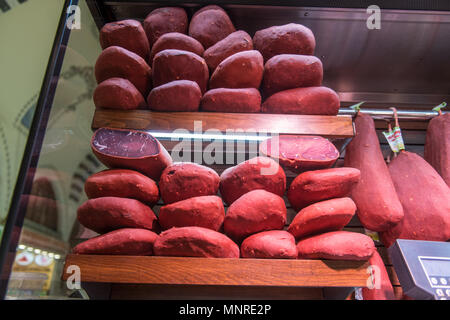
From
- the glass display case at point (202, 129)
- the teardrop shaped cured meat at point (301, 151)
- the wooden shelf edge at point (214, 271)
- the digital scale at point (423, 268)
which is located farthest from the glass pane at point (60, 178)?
the digital scale at point (423, 268)

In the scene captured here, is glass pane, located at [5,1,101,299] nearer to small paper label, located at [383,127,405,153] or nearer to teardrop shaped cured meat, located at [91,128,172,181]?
teardrop shaped cured meat, located at [91,128,172,181]

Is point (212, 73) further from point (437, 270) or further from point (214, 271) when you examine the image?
point (437, 270)

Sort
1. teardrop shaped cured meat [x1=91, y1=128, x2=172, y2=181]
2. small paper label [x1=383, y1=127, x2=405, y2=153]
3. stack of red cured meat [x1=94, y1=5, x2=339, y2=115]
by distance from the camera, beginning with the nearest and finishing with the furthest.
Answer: teardrop shaped cured meat [x1=91, y1=128, x2=172, y2=181], stack of red cured meat [x1=94, y1=5, x2=339, y2=115], small paper label [x1=383, y1=127, x2=405, y2=153]

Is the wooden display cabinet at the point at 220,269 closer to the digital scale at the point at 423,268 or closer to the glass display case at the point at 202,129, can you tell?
the glass display case at the point at 202,129

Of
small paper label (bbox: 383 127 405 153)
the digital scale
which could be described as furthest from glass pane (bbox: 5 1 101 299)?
small paper label (bbox: 383 127 405 153)

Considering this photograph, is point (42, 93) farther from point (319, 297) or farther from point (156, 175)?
point (319, 297)

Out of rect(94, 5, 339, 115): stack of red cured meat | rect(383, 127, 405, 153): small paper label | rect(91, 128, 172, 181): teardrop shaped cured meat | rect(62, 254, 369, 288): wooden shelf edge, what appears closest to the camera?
rect(62, 254, 369, 288): wooden shelf edge

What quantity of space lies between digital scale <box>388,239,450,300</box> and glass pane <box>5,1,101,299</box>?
1.05 metres

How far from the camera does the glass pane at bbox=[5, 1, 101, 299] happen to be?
92cm

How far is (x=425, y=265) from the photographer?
3.25 ft

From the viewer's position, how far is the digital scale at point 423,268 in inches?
36.1

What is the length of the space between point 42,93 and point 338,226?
1.04 metres

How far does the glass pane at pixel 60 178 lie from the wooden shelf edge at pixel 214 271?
Result: 0.11 m

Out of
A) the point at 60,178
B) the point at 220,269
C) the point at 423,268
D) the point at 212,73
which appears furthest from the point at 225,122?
the point at 423,268
